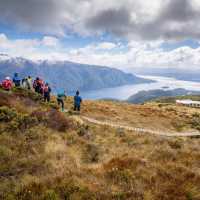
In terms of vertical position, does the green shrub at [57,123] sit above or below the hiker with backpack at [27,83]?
below

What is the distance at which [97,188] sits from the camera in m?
5.99

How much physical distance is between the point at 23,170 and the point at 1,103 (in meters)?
9.21

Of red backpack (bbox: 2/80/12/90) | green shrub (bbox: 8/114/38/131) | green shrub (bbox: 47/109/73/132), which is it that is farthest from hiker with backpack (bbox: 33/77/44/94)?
green shrub (bbox: 8/114/38/131)

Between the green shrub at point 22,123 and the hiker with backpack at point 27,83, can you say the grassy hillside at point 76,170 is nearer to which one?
the green shrub at point 22,123

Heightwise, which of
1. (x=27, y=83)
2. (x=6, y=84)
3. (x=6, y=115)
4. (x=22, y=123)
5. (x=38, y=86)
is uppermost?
(x=27, y=83)

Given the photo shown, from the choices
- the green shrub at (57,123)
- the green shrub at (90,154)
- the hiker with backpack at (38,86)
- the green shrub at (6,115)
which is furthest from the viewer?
the hiker with backpack at (38,86)

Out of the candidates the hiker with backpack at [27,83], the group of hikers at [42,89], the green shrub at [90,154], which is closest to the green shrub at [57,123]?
the green shrub at [90,154]

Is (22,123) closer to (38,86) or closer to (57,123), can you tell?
(57,123)

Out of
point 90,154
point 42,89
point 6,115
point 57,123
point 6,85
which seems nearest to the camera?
point 90,154

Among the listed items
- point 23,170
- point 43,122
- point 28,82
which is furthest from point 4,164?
point 28,82

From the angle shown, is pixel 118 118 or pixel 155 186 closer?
pixel 155 186

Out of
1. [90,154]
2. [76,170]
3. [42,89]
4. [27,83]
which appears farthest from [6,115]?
[27,83]

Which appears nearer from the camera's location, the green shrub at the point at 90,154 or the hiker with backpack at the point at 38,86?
the green shrub at the point at 90,154

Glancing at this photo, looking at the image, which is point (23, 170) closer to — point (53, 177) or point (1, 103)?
point (53, 177)
